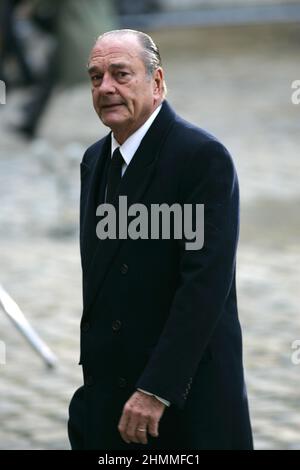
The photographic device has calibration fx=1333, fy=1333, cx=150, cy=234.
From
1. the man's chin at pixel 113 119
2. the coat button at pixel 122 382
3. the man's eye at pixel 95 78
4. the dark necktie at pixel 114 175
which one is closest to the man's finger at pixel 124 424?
the coat button at pixel 122 382

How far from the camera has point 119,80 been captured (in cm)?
345

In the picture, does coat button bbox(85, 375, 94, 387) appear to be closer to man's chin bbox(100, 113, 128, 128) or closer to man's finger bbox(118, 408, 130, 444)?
man's finger bbox(118, 408, 130, 444)

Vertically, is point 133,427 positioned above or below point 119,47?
below

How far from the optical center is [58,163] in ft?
36.3

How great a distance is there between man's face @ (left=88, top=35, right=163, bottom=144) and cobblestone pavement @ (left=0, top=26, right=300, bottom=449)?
8.00 ft

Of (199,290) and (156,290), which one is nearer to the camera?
(199,290)

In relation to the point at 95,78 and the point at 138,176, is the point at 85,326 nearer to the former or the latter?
the point at 138,176

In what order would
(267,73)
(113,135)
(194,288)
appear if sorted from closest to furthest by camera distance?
(194,288) < (113,135) < (267,73)

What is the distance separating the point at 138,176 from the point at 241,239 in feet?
21.9

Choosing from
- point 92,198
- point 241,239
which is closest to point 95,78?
point 92,198


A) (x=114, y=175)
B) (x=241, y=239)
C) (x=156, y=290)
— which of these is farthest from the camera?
(x=241, y=239)

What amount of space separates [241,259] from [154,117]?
19.6 feet

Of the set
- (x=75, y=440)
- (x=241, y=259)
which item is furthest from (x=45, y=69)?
(x=75, y=440)

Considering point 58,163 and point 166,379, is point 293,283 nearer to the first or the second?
point 58,163
